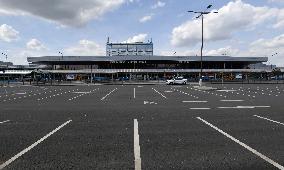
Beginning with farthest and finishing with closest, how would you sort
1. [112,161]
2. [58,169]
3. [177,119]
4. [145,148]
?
[177,119] < [145,148] < [112,161] < [58,169]

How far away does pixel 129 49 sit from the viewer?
493 ft

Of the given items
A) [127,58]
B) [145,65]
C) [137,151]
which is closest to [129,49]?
[145,65]

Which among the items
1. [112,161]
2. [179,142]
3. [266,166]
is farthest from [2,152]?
[266,166]

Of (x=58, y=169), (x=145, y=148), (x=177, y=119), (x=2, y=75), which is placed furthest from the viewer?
(x=2, y=75)

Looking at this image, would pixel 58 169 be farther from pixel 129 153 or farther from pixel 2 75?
pixel 2 75

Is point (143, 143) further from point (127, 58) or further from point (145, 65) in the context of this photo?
point (145, 65)

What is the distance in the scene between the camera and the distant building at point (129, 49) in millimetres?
147625

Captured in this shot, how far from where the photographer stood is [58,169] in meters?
5.96

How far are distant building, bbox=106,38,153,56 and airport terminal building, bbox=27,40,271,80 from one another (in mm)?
36670

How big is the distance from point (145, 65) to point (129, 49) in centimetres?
4046

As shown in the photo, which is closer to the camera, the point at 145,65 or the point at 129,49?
the point at 145,65

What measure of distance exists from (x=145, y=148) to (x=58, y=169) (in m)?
2.39

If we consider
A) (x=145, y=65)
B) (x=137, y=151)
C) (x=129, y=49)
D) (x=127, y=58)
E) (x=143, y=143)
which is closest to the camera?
(x=137, y=151)

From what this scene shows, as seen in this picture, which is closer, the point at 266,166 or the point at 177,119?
the point at 266,166
